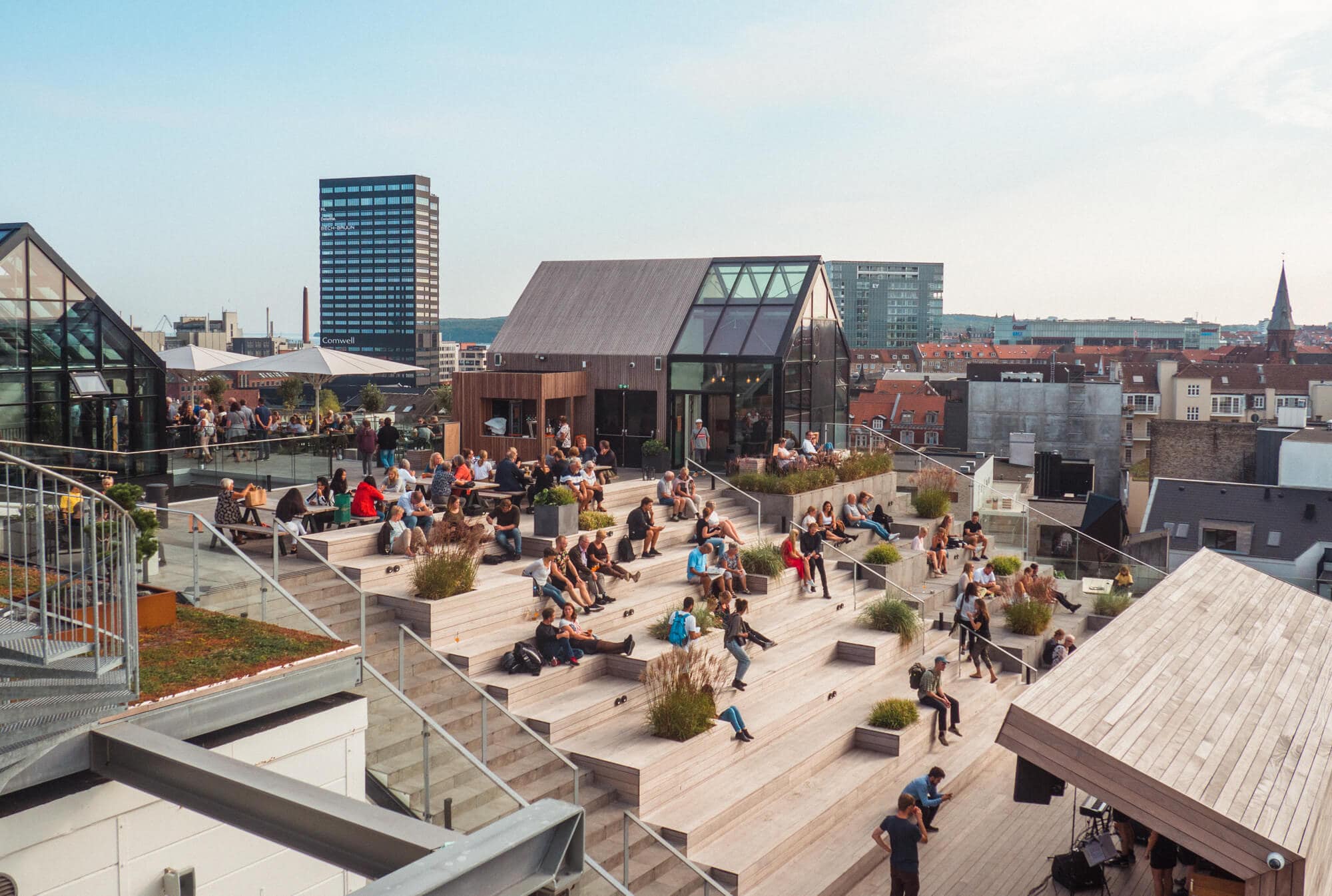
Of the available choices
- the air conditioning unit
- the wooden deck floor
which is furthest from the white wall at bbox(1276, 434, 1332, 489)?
the air conditioning unit

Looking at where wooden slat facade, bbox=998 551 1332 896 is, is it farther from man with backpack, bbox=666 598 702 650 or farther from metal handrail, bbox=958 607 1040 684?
man with backpack, bbox=666 598 702 650

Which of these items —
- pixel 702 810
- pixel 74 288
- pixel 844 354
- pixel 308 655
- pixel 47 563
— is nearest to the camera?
pixel 47 563

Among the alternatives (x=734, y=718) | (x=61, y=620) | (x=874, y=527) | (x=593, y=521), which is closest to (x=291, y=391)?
(x=593, y=521)

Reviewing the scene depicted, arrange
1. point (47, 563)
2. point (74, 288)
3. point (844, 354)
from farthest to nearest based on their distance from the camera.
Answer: point (844, 354)
point (74, 288)
point (47, 563)

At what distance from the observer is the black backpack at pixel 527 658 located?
499 inches

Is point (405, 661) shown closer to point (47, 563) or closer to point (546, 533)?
point (47, 563)

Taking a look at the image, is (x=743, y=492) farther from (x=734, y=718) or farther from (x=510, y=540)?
(x=734, y=718)

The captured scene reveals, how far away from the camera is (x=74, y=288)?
18938 mm

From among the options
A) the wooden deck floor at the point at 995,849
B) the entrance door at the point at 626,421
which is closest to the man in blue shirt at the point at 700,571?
the wooden deck floor at the point at 995,849

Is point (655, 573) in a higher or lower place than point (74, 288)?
lower

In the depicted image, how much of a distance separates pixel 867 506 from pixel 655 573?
672 cm

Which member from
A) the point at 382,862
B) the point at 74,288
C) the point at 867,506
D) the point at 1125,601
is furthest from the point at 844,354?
the point at 382,862

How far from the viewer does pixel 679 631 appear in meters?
13.8

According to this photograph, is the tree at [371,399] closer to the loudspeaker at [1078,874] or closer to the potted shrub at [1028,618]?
the potted shrub at [1028,618]
